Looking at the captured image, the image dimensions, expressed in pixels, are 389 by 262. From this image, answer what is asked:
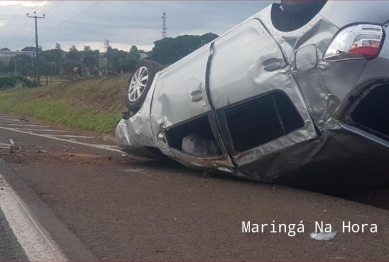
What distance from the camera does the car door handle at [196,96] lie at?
630 cm

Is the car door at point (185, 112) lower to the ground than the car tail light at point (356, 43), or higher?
lower

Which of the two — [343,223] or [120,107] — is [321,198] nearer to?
[343,223]

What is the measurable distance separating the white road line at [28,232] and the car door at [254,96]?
2.34 meters

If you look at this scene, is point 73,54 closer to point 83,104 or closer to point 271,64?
point 83,104

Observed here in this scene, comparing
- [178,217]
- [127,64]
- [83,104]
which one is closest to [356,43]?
[178,217]

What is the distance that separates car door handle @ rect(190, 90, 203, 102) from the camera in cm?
630

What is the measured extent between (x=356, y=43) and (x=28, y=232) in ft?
11.0

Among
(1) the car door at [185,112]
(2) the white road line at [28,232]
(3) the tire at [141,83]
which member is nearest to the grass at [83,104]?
(3) the tire at [141,83]

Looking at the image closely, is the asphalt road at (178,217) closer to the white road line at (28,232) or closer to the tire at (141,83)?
the white road line at (28,232)

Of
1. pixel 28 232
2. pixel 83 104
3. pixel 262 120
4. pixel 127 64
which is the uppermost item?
pixel 127 64

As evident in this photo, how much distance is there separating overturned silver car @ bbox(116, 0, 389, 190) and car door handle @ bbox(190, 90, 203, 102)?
0.05ft

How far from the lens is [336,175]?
579 cm

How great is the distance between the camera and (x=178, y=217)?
4996mm

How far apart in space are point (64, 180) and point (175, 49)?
685 cm
